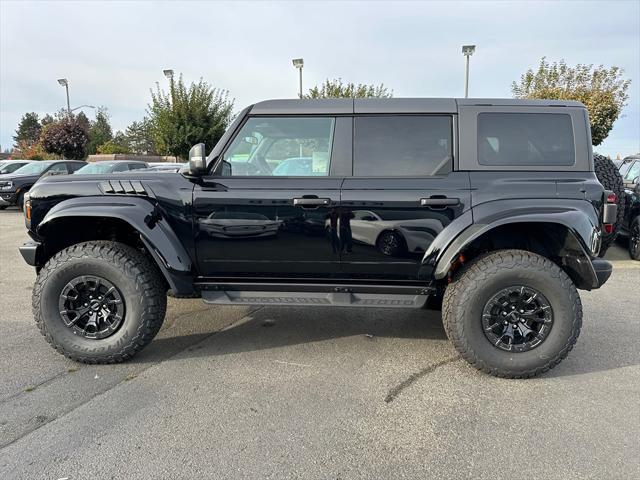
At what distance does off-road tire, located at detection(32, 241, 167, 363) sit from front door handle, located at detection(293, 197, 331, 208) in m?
1.26

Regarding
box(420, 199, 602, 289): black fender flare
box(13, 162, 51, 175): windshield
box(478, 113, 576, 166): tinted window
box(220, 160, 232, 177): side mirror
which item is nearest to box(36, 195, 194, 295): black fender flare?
box(220, 160, 232, 177): side mirror

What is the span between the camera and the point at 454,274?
3582 mm

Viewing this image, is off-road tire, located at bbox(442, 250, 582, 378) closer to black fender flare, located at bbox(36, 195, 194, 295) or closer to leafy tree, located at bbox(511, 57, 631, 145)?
black fender flare, located at bbox(36, 195, 194, 295)

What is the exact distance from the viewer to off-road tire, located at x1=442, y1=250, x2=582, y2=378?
3205mm

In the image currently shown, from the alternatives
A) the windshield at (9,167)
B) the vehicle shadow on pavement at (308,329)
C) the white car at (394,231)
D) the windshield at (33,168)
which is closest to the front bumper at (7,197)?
the windshield at (33,168)

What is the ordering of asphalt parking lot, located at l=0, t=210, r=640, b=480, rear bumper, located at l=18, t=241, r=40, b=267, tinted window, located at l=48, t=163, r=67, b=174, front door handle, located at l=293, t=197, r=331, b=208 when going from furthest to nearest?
tinted window, located at l=48, t=163, r=67, b=174, rear bumper, located at l=18, t=241, r=40, b=267, front door handle, located at l=293, t=197, r=331, b=208, asphalt parking lot, located at l=0, t=210, r=640, b=480

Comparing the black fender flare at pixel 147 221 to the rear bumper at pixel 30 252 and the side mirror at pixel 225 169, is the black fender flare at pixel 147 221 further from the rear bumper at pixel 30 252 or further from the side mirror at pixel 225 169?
the side mirror at pixel 225 169

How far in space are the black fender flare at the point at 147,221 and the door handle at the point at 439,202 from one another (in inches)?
71.1

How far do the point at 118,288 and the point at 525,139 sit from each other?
10.6ft

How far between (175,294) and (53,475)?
1468mm

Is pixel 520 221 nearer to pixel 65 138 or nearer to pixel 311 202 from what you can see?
pixel 311 202

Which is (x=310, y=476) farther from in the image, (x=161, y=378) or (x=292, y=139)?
(x=292, y=139)

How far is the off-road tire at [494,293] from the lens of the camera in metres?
3.21

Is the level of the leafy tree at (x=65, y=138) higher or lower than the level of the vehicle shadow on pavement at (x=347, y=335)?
higher
